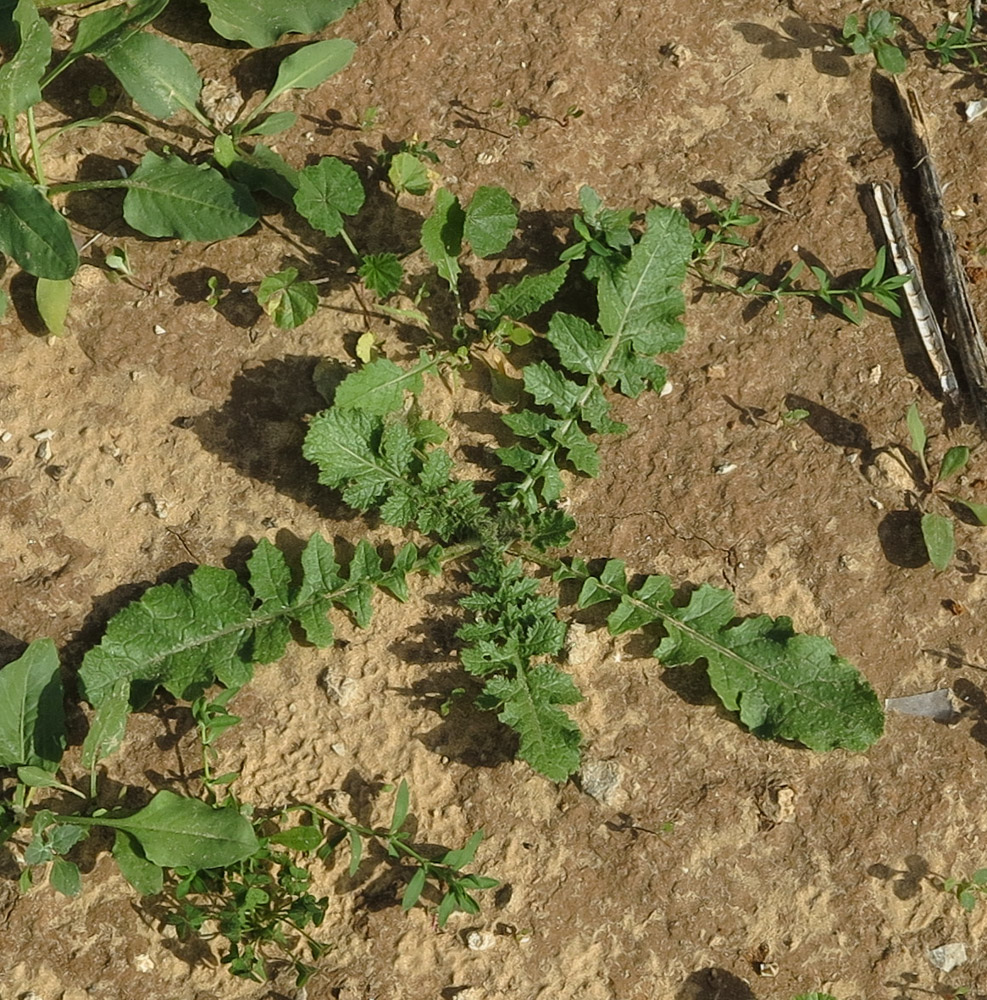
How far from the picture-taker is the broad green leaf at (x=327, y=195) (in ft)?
11.4

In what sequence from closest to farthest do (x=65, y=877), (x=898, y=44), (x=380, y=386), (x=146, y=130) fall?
1. (x=65, y=877)
2. (x=380, y=386)
3. (x=146, y=130)
4. (x=898, y=44)

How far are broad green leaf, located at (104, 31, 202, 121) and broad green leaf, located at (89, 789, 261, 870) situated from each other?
7.32ft

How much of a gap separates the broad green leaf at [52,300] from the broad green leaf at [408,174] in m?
1.11

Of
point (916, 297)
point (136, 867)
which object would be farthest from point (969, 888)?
point (136, 867)

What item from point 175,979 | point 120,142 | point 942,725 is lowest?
point 942,725

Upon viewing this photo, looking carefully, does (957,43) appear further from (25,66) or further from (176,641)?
(176,641)

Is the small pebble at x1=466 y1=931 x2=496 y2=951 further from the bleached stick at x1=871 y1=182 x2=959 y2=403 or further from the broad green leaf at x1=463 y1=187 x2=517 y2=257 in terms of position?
the bleached stick at x1=871 y1=182 x2=959 y2=403

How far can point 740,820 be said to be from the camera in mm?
3430

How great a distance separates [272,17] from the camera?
12.0 ft

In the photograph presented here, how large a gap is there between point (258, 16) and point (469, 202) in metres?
0.94

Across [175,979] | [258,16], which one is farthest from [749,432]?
[175,979]

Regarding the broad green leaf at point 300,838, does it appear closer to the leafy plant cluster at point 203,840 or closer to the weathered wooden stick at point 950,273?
the leafy plant cluster at point 203,840

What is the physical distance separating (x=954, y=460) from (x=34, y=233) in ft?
9.84

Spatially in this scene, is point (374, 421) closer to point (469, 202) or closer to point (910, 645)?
point (469, 202)
